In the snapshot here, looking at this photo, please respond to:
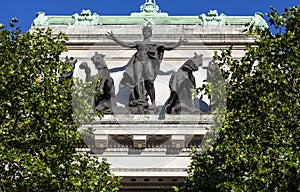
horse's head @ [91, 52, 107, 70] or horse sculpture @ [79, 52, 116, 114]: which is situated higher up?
horse's head @ [91, 52, 107, 70]

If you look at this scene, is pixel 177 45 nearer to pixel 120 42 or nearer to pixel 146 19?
pixel 120 42

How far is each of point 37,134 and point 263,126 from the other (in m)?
6.44

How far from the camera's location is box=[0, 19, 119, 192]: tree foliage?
2089 cm

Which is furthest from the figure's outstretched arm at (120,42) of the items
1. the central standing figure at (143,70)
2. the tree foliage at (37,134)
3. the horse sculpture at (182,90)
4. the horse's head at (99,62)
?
the tree foliage at (37,134)

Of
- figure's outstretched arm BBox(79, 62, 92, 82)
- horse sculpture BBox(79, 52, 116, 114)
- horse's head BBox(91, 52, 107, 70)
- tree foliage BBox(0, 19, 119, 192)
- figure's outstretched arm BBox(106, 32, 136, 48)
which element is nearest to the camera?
tree foliage BBox(0, 19, 119, 192)

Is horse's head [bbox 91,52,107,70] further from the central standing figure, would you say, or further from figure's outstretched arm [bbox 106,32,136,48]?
figure's outstretched arm [bbox 106,32,136,48]

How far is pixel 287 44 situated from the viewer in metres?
21.9

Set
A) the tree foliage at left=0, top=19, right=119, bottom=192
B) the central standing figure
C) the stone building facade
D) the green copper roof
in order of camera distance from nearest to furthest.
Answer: the tree foliage at left=0, top=19, right=119, bottom=192
the stone building facade
the central standing figure
the green copper roof

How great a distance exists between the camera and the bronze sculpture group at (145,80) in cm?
2839

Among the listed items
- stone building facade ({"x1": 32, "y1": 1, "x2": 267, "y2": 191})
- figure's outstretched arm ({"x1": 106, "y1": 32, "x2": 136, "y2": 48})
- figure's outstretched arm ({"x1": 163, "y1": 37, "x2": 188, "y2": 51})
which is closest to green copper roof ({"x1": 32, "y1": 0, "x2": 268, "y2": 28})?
stone building facade ({"x1": 32, "y1": 1, "x2": 267, "y2": 191})

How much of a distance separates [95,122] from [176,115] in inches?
120

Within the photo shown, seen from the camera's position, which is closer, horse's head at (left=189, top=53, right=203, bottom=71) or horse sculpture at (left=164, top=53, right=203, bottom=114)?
horse sculpture at (left=164, top=53, right=203, bottom=114)

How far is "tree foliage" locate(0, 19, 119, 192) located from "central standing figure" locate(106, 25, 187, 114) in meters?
6.14

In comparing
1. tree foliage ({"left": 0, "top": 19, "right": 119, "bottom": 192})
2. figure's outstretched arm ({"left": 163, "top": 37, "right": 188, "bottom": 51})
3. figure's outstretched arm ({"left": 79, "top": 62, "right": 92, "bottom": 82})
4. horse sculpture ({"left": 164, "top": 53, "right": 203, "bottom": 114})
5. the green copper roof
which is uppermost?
the green copper roof
